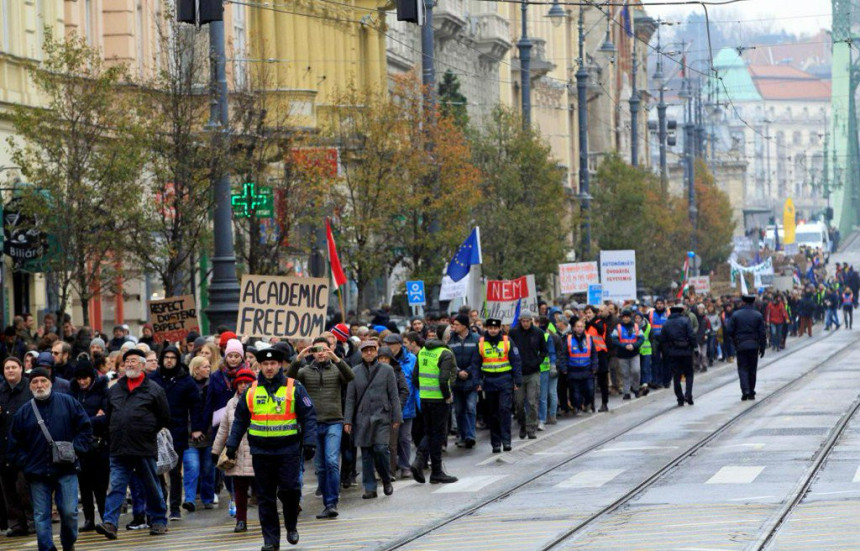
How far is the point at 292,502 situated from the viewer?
15.4m

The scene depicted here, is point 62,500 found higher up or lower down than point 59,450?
lower down

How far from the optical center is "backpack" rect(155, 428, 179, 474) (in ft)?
55.9

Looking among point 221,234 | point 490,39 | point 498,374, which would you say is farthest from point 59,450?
point 490,39

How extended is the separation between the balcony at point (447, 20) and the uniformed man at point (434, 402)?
39589 millimetres

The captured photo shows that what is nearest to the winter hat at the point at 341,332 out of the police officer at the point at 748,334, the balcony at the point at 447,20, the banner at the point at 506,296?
the banner at the point at 506,296

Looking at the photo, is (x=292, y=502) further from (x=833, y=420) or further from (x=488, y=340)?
(x=833, y=420)

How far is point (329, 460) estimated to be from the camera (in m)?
17.5

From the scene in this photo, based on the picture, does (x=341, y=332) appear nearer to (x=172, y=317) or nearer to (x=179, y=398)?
(x=179, y=398)

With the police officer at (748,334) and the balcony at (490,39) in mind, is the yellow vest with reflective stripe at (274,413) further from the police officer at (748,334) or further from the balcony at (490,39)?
the balcony at (490,39)

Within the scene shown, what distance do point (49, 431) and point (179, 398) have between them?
2943 mm

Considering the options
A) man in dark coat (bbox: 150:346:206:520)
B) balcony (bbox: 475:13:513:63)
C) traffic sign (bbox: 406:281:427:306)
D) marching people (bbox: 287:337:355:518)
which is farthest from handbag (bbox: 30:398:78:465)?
balcony (bbox: 475:13:513:63)

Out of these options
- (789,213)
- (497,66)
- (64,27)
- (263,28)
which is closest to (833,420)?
(64,27)

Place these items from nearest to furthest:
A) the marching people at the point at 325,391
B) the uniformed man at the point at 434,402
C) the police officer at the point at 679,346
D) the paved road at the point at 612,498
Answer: the paved road at the point at 612,498 < the marching people at the point at 325,391 < the uniformed man at the point at 434,402 < the police officer at the point at 679,346

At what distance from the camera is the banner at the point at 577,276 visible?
4344 cm
